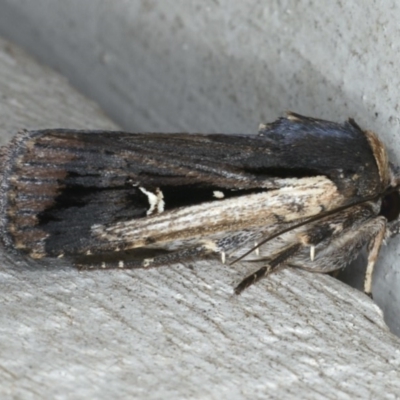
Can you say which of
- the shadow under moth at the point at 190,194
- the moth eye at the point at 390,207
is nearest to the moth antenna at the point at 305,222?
the shadow under moth at the point at 190,194

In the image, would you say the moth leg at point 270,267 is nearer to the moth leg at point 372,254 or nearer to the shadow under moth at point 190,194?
the shadow under moth at point 190,194

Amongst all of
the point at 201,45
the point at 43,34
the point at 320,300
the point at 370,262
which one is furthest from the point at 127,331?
the point at 43,34

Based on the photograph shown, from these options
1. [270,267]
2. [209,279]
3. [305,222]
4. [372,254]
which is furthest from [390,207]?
[209,279]

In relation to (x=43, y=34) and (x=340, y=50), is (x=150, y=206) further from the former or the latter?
(x=43, y=34)

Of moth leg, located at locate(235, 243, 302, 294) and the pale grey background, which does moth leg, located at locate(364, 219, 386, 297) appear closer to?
the pale grey background

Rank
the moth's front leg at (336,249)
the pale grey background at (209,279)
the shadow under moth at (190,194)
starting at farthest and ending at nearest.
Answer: the moth's front leg at (336,249) → the shadow under moth at (190,194) → the pale grey background at (209,279)

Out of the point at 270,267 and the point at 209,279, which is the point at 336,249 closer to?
the point at 270,267
